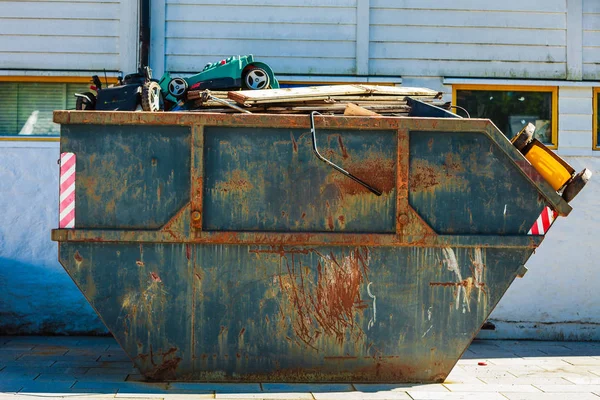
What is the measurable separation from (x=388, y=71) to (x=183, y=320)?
4.20m

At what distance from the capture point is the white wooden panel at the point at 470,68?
8.25 m

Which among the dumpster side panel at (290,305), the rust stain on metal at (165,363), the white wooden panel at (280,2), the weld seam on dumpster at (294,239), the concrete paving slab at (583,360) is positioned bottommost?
the concrete paving slab at (583,360)

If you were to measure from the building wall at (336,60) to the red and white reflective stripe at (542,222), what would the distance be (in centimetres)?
296

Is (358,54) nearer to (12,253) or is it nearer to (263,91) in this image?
(263,91)

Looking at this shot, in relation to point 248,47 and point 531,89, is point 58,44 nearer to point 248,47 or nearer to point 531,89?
point 248,47

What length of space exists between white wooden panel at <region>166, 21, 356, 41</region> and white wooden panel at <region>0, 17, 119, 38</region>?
67 cm

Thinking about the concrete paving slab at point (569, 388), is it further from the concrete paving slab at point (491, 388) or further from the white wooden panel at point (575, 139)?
the white wooden panel at point (575, 139)

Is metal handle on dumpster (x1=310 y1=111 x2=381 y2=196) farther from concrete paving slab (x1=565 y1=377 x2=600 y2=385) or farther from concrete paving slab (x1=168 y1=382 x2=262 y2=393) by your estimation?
concrete paving slab (x1=565 y1=377 x2=600 y2=385)

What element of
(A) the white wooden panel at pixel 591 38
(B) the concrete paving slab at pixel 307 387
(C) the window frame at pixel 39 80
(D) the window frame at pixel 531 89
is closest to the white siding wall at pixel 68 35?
(C) the window frame at pixel 39 80

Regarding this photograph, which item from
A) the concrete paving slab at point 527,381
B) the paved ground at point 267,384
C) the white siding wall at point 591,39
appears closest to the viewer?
the paved ground at point 267,384

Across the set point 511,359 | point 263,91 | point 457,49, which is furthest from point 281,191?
point 457,49

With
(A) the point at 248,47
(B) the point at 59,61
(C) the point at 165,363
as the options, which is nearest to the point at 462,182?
(C) the point at 165,363

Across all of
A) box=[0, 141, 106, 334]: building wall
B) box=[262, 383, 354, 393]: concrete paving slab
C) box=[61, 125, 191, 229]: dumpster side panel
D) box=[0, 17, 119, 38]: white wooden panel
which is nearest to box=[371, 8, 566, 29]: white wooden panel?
box=[0, 17, 119, 38]: white wooden panel

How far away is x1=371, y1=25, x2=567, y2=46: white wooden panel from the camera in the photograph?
27.1 feet
